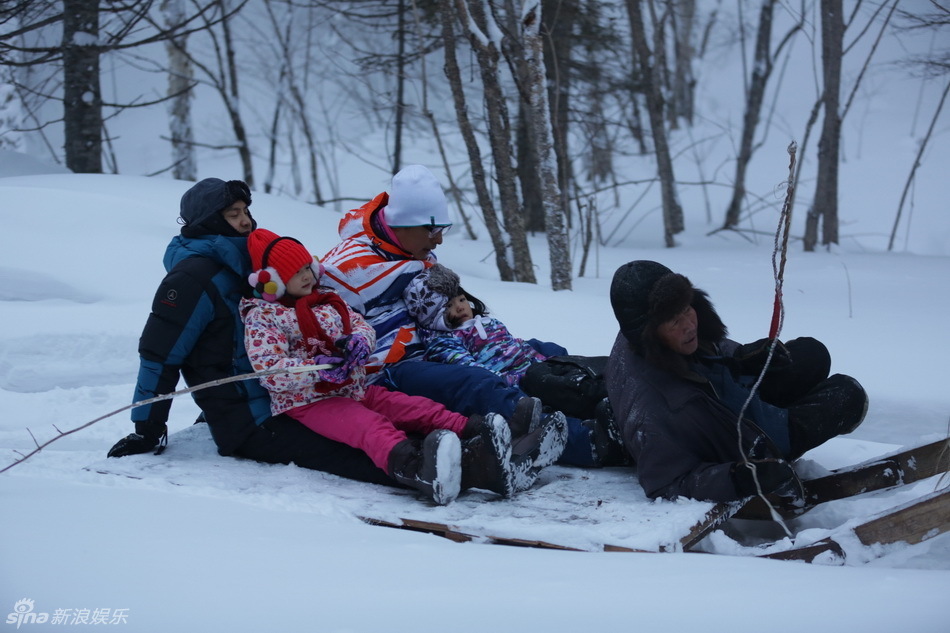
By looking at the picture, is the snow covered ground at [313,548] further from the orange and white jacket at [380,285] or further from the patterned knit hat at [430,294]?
the patterned knit hat at [430,294]

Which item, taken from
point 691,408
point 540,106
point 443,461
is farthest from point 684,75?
point 443,461

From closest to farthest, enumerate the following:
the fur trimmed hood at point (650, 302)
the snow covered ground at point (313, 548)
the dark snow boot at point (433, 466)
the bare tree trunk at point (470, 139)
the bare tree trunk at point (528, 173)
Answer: the snow covered ground at point (313, 548) → the fur trimmed hood at point (650, 302) → the dark snow boot at point (433, 466) → the bare tree trunk at point (470, 139) → the bare tree trunk at point (528, 173)

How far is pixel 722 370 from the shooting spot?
9.11 ft

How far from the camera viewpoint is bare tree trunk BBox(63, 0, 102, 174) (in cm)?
768

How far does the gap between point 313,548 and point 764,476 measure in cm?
134

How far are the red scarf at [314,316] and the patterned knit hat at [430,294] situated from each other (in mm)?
431

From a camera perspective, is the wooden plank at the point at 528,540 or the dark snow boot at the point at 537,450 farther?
the dark snow boot at the point at 537,450

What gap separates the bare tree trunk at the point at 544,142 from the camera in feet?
19.3

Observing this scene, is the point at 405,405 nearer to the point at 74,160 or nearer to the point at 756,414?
the point at 756,414

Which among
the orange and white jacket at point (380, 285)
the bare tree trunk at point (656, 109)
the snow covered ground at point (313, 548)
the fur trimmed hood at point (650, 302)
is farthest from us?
the bare tree trunk at point (656, 109)

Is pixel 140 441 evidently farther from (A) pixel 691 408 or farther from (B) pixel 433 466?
(A) pixel 691 408

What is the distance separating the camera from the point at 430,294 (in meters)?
3.44

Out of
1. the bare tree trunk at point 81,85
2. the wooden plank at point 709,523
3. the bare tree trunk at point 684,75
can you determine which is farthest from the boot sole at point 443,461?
the bare tree trunk at point 684,75

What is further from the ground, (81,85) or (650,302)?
(81,85)
